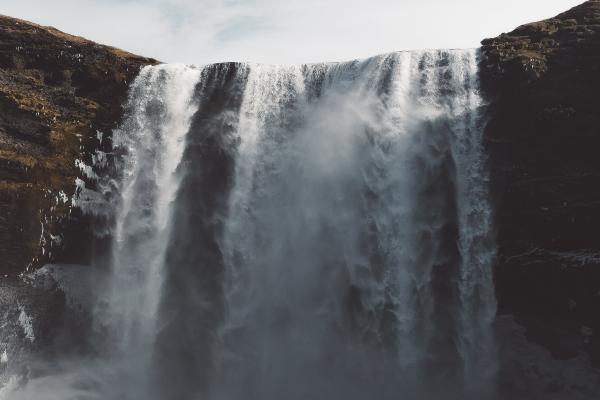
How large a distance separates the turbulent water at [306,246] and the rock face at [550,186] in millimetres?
701

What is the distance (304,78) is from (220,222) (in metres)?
6.55

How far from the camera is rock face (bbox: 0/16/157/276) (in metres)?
19.1

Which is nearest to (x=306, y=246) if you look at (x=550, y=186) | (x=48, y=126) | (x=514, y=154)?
(x=514, y=154)

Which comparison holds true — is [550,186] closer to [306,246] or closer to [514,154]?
[514,154]

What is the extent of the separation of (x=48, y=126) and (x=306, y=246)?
33.5 feet

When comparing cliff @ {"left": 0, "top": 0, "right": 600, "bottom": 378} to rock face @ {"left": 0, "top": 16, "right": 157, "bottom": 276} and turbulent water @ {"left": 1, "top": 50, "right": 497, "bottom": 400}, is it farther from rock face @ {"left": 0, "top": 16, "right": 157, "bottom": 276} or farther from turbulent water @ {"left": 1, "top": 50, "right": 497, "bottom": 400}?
turbulent water @ {"left": 1, "top": 50, "right": 497, "bottom": 400}

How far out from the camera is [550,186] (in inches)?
705

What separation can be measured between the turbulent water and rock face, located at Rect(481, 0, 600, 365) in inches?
27.6

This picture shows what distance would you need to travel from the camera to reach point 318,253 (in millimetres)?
20047

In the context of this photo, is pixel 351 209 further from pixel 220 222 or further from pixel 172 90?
pixel 172 90

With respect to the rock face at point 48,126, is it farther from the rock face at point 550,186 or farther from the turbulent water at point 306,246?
the rock face at point 550,186

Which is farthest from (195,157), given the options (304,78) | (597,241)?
(597,241)

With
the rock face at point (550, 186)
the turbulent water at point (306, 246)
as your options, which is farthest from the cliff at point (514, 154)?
the turbulent water at point (306, 246)

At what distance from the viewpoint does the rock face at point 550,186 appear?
56.0 ft
